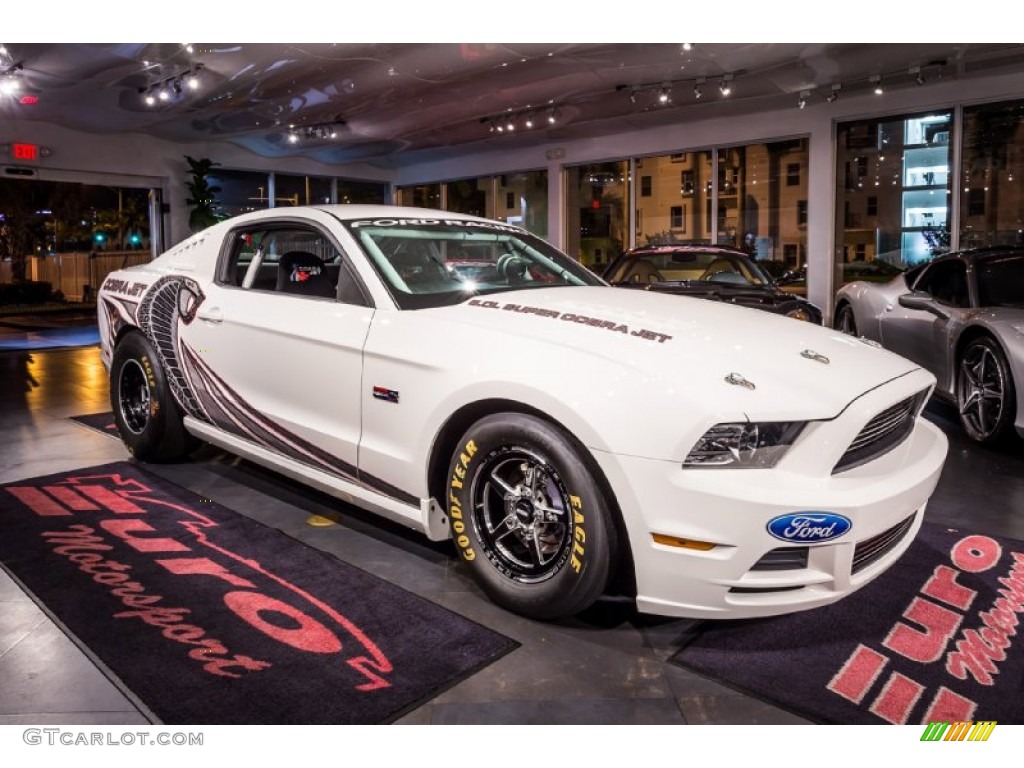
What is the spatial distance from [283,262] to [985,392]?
13.0 ft

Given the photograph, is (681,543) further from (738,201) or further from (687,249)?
(738,201)

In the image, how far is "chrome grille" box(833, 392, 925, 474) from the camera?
2.36 m

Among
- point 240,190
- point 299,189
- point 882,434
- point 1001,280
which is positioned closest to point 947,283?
point 1001,280

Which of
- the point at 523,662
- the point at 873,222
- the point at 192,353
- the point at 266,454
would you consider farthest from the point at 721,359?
the point at 873,222

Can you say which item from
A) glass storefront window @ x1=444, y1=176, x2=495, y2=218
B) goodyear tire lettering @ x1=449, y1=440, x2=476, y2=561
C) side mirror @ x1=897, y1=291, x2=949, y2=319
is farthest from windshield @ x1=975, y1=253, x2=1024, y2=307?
glass storefront window @ x1=444, y1=176, x2=495, y2=218

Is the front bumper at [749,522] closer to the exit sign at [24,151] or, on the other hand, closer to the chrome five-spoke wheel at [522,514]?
the chrome five-spoke wheel at [522,514]

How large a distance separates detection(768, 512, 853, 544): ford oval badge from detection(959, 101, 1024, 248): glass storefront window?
31.8 ft

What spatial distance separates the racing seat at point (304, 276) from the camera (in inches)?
134

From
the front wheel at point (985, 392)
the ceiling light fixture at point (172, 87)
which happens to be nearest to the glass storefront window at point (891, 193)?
the front wheel at point (985, 392)

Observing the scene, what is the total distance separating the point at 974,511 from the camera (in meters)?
3.67

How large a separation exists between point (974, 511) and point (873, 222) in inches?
346

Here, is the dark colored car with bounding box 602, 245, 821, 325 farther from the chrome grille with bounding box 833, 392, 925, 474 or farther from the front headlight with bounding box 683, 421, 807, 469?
the front headlight with bounding box 683, 421, 807, 469

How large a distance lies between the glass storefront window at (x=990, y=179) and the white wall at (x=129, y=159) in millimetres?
11698

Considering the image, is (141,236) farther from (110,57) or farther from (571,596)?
(571,596)
